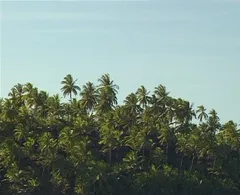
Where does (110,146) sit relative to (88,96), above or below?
below

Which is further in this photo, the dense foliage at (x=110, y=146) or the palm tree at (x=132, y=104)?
the palm tree at (x=132, y=104)

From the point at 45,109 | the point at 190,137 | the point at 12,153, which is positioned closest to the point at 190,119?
the point at 190,137

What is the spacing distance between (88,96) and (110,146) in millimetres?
13690

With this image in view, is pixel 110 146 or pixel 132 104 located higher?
pixel 132 104

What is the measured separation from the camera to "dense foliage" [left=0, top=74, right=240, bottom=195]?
105 m

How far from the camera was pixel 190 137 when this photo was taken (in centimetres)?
11431

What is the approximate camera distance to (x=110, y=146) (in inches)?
4380

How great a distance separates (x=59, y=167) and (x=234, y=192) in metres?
37.5

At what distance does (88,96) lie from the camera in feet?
391

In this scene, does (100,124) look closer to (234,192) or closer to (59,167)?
(59,167)

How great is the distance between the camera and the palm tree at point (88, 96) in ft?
391

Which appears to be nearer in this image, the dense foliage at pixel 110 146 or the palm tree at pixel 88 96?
the dense foliage at pixel 110 146

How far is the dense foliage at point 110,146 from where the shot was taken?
10512 centimetres

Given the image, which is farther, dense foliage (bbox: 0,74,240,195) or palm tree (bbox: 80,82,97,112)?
palm tree (bbox: 80,82,97,112)
